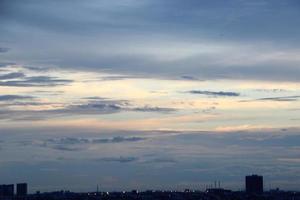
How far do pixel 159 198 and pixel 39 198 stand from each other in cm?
1920

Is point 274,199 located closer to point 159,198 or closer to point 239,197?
point 239,197

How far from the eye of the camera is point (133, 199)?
192 meters

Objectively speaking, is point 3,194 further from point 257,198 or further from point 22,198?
point 257,198

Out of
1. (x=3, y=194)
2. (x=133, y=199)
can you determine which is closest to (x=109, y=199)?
(x=133, y=199)

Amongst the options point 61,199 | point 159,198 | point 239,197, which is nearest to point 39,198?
point 61,199

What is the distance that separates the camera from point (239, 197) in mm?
195250

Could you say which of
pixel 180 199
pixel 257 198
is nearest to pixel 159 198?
pixel 180 199

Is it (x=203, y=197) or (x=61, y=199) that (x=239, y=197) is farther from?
(x=61, y=199)

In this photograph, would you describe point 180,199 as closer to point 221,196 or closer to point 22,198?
point 221,196

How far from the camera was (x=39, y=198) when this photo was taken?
197 metres

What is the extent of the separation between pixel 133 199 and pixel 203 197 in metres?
Answer: 11.8

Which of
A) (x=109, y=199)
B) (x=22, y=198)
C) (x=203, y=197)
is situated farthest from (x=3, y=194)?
(x=203, y=197)

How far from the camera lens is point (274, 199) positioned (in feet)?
635

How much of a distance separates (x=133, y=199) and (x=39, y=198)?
15.9 metres
